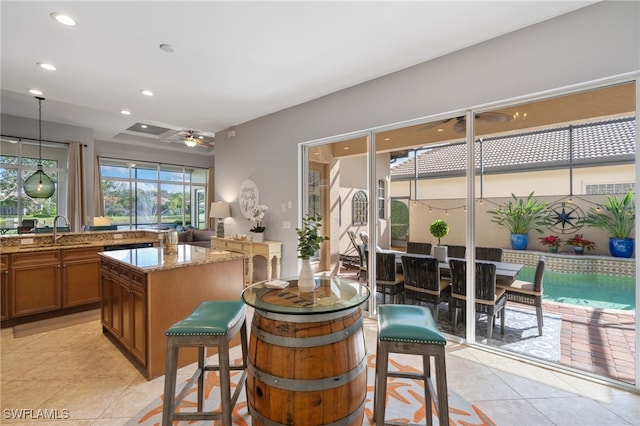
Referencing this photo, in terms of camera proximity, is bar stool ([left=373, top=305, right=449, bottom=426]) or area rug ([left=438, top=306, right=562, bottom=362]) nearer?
bar stool ([left=373, top=305, right=449, bottom=426])

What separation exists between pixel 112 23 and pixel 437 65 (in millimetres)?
2936

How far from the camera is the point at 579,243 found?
102 inches

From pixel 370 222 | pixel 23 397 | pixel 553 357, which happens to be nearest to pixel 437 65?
pixel 370 222

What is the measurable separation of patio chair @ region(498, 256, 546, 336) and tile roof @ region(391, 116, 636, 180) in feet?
2.96

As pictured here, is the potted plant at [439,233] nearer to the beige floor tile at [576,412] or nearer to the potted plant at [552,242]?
the potted plant at [552,242]

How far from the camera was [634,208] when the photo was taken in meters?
2.25

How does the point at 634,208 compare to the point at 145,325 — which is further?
the point at 145,325

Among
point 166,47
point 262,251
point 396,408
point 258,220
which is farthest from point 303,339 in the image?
point 258,220

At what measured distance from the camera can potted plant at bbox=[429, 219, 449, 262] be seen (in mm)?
3184

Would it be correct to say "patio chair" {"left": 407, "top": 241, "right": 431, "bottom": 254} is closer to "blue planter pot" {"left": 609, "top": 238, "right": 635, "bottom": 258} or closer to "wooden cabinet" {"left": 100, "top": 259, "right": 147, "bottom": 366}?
"blue planter pot" {"left": 609, "top": 238, "right": 635, "bottom": 258}

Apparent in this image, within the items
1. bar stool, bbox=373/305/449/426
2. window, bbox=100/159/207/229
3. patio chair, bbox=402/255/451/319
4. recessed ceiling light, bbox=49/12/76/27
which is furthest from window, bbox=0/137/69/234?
bar stool, bbox=373/305/449/426

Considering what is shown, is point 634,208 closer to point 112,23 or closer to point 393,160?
point 393,160

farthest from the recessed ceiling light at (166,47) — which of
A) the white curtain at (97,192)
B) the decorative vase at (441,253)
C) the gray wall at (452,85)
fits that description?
the white curtain at (97,192)

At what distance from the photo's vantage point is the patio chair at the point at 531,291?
9.07 feet
